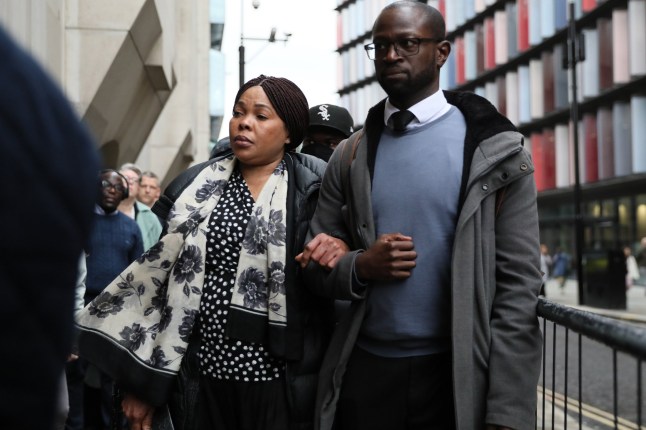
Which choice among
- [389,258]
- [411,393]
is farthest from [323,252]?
[411,393]

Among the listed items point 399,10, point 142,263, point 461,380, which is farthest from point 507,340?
point 142,263

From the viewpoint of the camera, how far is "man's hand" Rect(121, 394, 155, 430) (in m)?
3.12

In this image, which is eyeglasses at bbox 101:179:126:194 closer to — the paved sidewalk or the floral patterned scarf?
the floral patterned scarf

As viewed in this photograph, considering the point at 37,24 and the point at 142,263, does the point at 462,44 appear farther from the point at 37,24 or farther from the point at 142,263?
the point at 142,263

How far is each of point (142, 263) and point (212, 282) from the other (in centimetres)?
28

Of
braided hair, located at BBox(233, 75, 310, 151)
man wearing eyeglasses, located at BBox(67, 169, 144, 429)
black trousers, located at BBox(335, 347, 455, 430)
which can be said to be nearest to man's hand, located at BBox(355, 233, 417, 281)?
black trousers, located at BBox(335, 347, 455, 430)

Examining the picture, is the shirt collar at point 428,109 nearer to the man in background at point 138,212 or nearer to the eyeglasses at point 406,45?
the eyeglasses at point 406,45

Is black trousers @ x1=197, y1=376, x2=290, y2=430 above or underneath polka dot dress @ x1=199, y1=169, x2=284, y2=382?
underneath

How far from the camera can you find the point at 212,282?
316 cm

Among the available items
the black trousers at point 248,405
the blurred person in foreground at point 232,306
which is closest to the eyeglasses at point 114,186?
the blurred person in foreground at point 232,306

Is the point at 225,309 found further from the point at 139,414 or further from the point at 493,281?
the point at 493,281

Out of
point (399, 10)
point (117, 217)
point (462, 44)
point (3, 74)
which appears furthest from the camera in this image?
point (462, 44)

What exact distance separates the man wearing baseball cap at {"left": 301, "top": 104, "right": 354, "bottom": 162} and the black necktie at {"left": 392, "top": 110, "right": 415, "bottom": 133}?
151cm

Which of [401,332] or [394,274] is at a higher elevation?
[394,274]
